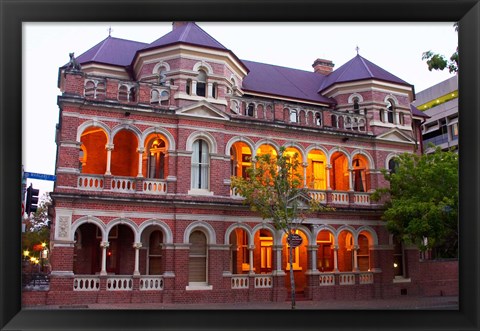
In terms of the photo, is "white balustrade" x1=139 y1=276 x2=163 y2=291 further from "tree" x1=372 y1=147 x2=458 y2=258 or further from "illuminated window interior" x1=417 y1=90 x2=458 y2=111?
"illuminated window interior" x1=417 y1=90 x2=458 y2=111

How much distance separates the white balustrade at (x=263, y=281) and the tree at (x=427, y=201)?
5417 mm

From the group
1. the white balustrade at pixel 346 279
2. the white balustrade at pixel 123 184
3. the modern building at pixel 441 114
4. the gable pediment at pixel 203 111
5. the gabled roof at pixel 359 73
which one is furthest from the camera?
the modern building at pixel 441 114

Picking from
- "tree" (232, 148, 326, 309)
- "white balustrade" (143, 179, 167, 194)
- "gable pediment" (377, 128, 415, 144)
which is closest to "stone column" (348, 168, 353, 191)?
"gable pediment" (377, 128, 415, 144)

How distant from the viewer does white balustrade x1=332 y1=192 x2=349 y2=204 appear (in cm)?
2381

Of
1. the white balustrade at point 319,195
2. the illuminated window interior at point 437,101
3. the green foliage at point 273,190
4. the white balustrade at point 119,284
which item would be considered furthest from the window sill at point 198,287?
the illuminated window interior at point 437,101

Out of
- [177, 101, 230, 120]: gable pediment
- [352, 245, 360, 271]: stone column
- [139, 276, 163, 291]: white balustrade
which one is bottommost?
[139, 276, 163, 291]: white balustrade

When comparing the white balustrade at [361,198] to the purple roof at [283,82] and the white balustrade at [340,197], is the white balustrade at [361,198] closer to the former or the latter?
the white balustrade at [340,197]

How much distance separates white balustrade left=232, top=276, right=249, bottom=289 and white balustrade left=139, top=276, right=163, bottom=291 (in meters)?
2.98

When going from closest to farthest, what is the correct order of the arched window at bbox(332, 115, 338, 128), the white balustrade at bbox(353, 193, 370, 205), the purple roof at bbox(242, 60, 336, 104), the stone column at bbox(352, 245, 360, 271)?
the stone column at bbox(352, 245, 360, 271)
the white balustrade at bbox(353, 193, 370, 205)
the arched window at bbox(332, 115, 338, 128)
the purple roof at bbox(242, 60, 336, 104)

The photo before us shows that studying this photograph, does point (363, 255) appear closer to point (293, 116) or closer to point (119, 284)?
point (293, 116)

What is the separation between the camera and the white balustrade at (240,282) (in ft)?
68.5

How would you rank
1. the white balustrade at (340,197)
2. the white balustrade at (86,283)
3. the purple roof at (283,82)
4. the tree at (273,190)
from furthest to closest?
the purple roof at (283,82) < the white balustrade at (340,197) < the tree at (273,190) < the white balustrade at (86,283)

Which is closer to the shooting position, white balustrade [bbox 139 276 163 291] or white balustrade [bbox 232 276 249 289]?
white balustrade [bbox 139 276 163 291]

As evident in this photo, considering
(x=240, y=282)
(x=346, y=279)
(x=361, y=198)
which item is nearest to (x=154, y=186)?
(x=240, y=282)
